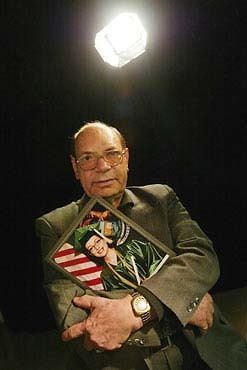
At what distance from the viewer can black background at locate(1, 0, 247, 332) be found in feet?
7.58

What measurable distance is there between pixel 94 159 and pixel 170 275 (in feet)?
1.88

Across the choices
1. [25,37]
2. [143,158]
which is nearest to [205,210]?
[143,158]

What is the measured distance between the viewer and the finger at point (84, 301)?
1.61m

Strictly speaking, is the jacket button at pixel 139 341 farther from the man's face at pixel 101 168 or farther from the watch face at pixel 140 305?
Result: the man's face at pixel 101 168

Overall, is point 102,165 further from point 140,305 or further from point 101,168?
point 140,305

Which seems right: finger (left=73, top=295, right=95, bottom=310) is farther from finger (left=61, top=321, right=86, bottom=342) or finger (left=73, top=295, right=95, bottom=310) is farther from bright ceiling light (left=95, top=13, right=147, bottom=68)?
bright ceiling light (left=95, top=13, right=147, bottom=68)

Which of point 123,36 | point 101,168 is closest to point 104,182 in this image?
point 101,168

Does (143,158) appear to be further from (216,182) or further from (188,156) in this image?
(216,182)

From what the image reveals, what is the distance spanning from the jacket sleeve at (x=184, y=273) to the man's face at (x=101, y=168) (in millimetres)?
251

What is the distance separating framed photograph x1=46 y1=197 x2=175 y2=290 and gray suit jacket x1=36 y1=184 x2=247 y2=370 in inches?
1.9

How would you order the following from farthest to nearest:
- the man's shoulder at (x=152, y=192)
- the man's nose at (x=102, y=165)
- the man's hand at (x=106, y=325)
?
the man's shoulder at (x=152, y=192)
the man's nose at (x=102, y=165)
the man's hand at (x=106, y=325)

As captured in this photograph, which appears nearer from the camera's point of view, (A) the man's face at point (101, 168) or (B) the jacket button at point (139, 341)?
(B) the jacket button at point (139, 341)

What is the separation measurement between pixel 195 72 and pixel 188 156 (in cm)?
51

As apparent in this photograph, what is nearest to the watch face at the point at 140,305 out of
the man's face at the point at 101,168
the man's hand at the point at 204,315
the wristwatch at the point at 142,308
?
the wristwatch at the point at 142,308
